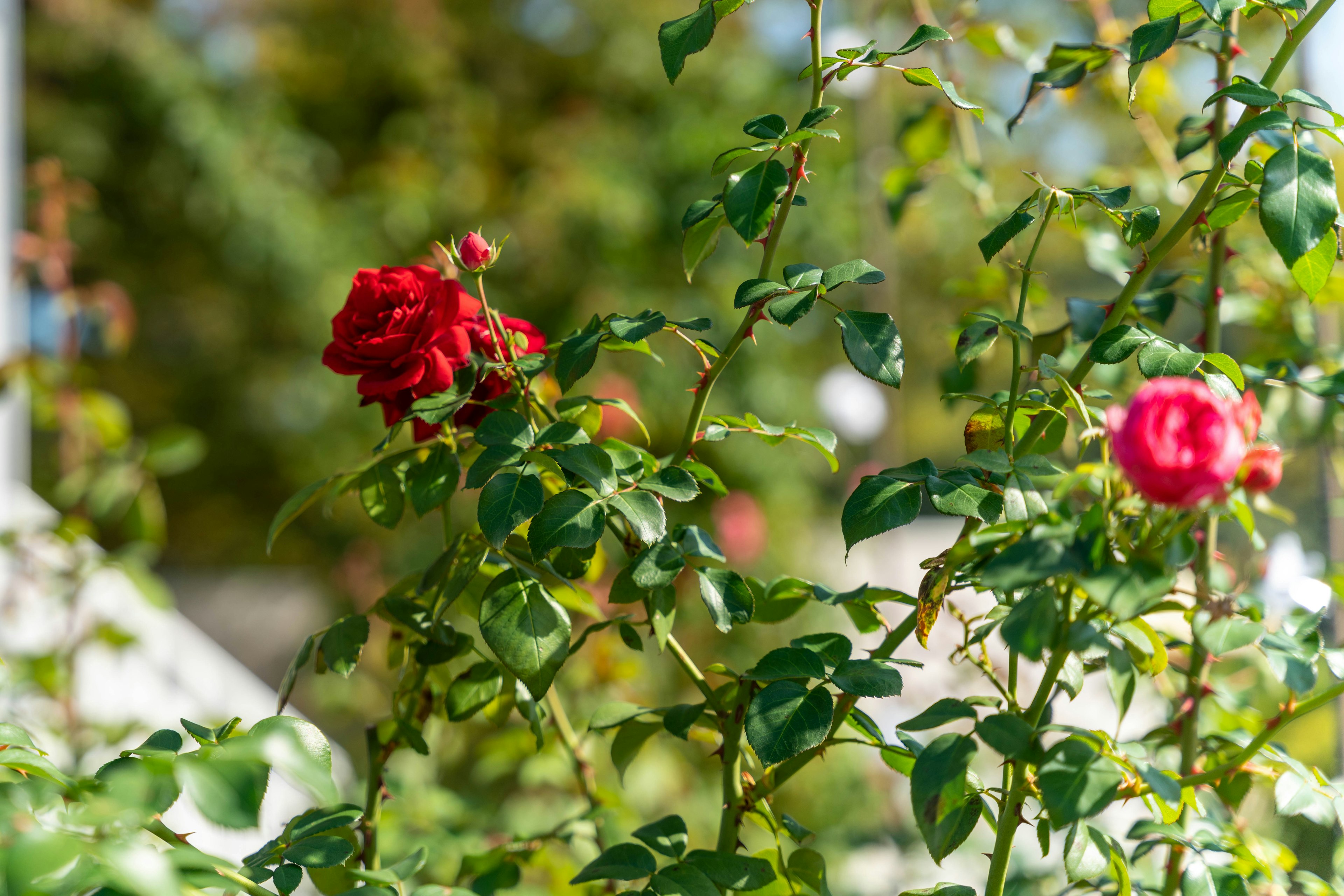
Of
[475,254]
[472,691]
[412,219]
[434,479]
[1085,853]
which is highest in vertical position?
[412,219]

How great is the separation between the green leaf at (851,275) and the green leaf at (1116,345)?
0.39ft

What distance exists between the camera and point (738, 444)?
3.21 m

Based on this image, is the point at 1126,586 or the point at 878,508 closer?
the point at 1126,586

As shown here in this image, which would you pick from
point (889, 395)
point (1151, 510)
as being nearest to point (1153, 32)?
point (1151, 510)

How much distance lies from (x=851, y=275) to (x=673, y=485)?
14 centimetres

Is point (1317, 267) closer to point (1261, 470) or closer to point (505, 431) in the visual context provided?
point (1261, 470)

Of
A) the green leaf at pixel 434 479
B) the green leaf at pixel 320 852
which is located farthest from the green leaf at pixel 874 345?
the green leaf at pixel 320 852

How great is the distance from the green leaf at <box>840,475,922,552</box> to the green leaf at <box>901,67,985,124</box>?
0.19 metres

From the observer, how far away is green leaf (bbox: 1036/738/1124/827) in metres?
0.38

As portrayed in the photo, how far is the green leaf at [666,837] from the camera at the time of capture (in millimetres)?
555

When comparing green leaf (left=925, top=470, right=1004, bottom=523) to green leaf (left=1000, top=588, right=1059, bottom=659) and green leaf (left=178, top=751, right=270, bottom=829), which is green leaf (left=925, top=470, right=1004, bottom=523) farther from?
green leaf (left=178, top=751, right=270, bottom=829)

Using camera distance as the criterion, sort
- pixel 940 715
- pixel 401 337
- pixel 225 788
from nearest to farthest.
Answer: pixel 225 788 → pixel 940 715 → pixel 401 337

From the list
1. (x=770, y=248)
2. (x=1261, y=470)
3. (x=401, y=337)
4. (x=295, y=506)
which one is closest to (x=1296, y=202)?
(x=1261, y=470)

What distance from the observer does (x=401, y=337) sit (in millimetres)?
537
